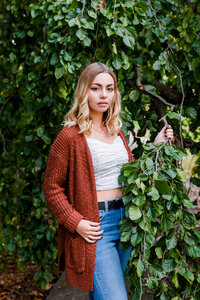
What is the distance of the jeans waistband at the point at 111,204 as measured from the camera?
1.36 metres

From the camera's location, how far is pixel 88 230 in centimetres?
130

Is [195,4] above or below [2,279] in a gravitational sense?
above

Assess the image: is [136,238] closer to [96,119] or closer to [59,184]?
[59,184]

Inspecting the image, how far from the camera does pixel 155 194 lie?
1.26 metres

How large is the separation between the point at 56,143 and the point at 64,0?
35.2 inches

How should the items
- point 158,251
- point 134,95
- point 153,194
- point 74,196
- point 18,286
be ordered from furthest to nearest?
point 18,286, point 134,95, point 158,251, point 74,196, point 153,194

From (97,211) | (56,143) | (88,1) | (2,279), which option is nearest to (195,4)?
(88,1)

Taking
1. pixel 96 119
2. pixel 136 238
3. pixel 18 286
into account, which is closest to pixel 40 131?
pixel 96 119

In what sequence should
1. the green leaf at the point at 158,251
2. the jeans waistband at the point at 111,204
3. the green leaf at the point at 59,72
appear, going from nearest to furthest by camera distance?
the jeans waistband at the point at 111,204, the green leaf at the point at 158,251, the green leaf at the point at 59,72

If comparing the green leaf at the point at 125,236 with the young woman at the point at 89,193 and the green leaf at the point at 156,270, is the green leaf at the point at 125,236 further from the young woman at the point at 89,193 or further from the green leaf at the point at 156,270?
the green leaf at the point at 156,270

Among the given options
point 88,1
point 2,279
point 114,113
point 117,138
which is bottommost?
point 2,279

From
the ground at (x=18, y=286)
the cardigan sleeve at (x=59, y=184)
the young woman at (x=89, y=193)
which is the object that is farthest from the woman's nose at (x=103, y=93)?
the ground at (x=18, y=286)

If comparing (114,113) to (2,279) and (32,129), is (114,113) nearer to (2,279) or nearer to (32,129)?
(32,129)

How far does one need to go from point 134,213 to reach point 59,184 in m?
0.35
